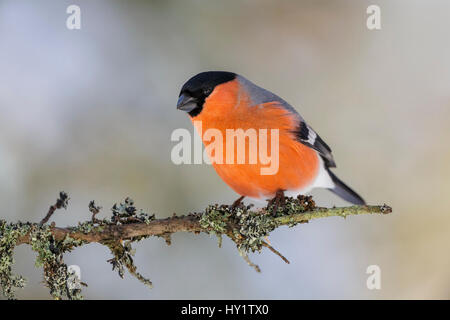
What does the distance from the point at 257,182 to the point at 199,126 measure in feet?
2.37

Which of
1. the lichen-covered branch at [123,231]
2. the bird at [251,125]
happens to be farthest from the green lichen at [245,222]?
the bird at [251,125]

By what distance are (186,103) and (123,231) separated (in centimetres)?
130

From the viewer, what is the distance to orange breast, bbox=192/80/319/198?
4152 millimetres

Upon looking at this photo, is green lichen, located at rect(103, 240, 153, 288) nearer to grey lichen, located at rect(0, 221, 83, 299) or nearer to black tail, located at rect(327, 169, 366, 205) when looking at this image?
grey lichen, located at rect(0, 221, 83, 299)

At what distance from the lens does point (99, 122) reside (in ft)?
23.1

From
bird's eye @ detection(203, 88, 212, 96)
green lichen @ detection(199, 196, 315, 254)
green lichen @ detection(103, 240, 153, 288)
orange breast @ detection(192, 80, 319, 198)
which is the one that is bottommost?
green lichen @ detection(103, 240, 153, 288)

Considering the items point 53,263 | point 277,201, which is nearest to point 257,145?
point 277,201

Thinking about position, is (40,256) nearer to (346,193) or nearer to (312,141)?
(312,141)

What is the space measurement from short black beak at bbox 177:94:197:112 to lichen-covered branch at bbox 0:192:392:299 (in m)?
1.05

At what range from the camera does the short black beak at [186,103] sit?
4293 mm

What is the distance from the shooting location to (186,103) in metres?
4.31

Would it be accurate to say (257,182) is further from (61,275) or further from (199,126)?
(61,275)

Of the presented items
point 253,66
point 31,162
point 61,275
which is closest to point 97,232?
point 61,275

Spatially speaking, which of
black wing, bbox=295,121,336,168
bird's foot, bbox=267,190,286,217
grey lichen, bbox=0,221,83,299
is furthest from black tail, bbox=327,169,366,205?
grey lichen, bbox=0,221,83,299
